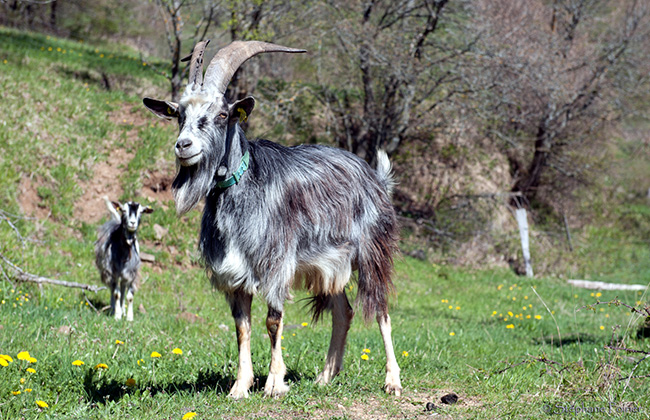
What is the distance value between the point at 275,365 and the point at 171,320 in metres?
3.33

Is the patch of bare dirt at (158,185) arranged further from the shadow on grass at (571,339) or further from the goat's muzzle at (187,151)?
the goat's muzzle at (187,151)

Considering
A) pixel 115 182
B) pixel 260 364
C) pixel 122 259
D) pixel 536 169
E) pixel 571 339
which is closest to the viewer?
pixel 260 364

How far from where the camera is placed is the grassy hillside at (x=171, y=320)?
476 cm

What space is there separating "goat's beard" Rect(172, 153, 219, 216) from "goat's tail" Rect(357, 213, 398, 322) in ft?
5.13

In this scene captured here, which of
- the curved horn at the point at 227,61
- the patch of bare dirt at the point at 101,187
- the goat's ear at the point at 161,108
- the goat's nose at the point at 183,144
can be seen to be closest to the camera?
the goat's nose at the point at 183,144

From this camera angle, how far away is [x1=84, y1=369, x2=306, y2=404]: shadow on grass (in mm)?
4789

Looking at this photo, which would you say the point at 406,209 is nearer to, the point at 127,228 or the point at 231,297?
the point at 127,228

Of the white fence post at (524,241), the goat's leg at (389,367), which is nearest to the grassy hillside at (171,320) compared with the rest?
the goat's leg at (389,367)

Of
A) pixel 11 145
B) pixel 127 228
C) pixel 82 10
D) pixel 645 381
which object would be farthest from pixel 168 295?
pixel 82 10

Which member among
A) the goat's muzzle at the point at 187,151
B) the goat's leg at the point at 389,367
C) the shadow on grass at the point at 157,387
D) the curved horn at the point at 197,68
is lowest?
the shadow on grass at the point at 157,387

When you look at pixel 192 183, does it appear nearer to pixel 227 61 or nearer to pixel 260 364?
pixel 227 61

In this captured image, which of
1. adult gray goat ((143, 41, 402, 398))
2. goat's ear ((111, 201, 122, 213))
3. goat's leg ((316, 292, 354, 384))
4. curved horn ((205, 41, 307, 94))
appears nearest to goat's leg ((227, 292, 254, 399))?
adult gray goat ((143, 41, 402, 398))

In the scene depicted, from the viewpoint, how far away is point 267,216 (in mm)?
4918

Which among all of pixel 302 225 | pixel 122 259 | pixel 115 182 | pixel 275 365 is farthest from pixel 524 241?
pixel 275 365
